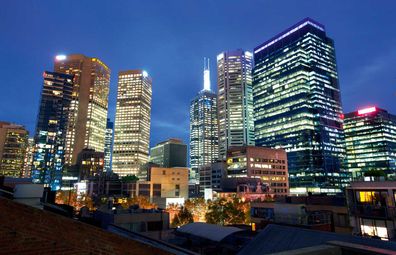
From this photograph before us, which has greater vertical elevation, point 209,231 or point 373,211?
point 373,211

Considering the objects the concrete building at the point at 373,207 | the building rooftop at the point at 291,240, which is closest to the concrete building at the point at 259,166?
the concrete building at the point at 373,207

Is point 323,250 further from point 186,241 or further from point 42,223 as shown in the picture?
point 186,241

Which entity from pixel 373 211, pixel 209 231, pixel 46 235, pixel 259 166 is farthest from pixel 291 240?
pixel 259 166

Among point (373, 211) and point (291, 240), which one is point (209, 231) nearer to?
→ point (291, 240)

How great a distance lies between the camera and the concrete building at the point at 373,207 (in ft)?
113

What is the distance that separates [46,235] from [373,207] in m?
41.0

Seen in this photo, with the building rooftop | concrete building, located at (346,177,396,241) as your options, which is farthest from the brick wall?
concrete building, located at (346,177,396,241)

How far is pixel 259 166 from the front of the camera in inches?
7377

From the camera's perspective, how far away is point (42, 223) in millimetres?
8156

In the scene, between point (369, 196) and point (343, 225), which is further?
point (343, 225)

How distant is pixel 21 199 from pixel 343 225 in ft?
154

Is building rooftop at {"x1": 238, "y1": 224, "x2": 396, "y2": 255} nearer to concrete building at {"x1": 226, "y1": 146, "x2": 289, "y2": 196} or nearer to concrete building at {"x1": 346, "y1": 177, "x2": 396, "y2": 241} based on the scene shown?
concrete building at {"x1": 346, "y1": 177, "x2": 396, "y2": 241}

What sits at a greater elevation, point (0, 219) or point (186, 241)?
point (0, 219)

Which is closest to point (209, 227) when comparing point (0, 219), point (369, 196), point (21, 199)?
point (369, 196)
